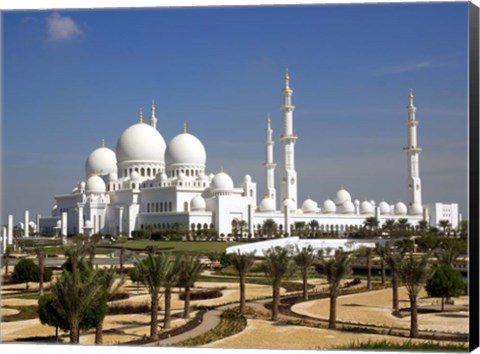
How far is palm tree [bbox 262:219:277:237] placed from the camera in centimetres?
3983

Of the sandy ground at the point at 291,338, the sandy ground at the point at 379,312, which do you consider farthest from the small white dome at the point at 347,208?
the sandy ground at the point at 291,338

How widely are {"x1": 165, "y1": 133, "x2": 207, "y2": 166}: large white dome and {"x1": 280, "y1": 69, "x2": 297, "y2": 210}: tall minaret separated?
17.1 ft

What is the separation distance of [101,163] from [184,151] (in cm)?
706

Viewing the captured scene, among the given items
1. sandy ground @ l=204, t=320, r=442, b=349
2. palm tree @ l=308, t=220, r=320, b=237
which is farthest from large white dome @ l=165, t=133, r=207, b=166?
sandy ground @ l=204, t=320, r=442, b=349

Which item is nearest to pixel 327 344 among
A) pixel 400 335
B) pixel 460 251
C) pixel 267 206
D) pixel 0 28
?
pixel 400 335

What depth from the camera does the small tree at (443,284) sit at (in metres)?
15.4

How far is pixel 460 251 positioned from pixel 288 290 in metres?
5.33

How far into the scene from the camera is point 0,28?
43.0ft

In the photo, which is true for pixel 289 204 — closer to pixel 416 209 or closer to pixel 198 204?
pixel 198 204

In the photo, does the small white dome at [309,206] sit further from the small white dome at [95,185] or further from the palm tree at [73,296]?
the palm tree at [73,296]

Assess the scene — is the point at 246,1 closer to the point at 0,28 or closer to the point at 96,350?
the point at 0,28

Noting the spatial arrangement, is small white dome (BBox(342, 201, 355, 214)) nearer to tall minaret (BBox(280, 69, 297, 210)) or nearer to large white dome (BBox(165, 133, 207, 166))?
tall minaret (BBox(280, 69, 297, 210))

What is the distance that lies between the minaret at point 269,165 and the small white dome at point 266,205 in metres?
0.99

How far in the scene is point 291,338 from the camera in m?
12.1
